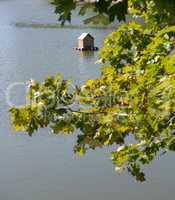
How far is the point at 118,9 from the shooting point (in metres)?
1.00

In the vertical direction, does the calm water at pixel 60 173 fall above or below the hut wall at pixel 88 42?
below

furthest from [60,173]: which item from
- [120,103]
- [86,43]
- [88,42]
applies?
[88,42]

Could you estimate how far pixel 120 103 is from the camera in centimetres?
290

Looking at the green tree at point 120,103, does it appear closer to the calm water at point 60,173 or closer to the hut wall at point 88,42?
the calm water at point 60,173

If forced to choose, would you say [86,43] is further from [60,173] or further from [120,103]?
[120,103]

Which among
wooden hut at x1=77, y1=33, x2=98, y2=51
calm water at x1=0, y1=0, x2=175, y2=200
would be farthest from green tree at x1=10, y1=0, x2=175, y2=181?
wooden hut at x1=77, y1=33, x2=98, y2=51

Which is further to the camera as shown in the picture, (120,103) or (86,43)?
(86,43)

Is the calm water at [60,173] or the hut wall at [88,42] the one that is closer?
the calm water at [60,173]

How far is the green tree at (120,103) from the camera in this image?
7.82 ft

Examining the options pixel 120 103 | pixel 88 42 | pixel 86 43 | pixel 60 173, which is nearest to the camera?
pixel 120 103

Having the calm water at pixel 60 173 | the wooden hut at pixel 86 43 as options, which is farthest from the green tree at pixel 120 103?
the wooden hut at pixel 86 43

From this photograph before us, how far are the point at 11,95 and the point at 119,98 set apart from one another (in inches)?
350

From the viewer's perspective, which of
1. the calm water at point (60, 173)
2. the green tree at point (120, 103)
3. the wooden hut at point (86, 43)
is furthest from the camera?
the wooden hut at point (86, 43)

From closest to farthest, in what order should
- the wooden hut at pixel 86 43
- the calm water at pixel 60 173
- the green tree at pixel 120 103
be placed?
the green tree at pixel 120 103, the calm water at pixel 60 173, the wooden hut at pixel 86 43
